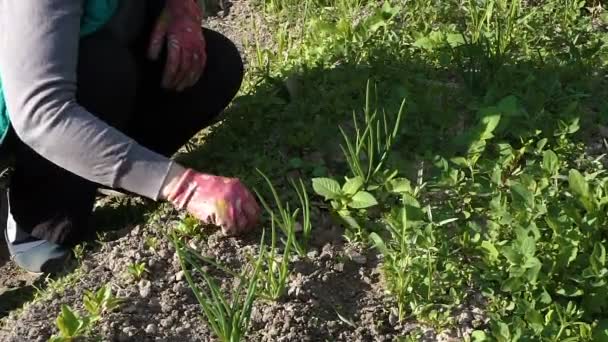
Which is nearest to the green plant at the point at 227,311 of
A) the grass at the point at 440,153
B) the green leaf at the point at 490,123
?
the grass at the point at 440,153

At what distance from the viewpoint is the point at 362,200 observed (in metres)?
2.47

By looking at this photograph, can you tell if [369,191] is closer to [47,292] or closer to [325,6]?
[47,292]

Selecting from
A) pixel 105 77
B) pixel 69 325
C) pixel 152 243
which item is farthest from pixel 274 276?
pixel 105 77

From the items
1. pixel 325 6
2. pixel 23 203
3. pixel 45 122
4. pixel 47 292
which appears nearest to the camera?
pixel 45 122

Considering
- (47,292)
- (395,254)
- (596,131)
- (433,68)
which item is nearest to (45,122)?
(47,292)

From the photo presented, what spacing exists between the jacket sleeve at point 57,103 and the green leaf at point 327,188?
1.28 ft

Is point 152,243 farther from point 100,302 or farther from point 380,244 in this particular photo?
point 380,244

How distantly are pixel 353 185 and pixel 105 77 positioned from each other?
688 mm

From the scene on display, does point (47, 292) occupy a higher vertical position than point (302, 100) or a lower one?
lower

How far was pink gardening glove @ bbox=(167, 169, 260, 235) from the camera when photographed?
92.4 inches

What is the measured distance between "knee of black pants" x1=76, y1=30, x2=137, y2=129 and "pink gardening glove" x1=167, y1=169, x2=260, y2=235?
37cm

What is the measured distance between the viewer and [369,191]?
256 cm

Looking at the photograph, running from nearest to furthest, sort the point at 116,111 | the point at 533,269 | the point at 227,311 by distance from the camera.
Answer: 1. the point at 227,311
2. the point at 533,269
3. the point at 116,111

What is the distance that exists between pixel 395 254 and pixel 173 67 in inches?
34.0
